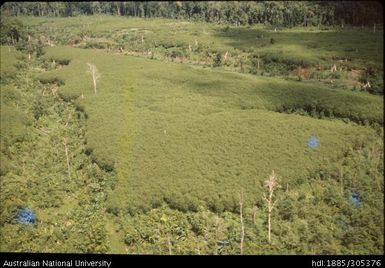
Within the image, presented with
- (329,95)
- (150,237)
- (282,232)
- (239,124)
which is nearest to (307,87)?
(329,95)

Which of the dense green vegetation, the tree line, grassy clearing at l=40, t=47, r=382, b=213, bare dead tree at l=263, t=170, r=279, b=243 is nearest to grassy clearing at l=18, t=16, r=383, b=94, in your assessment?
the dense green vegetation

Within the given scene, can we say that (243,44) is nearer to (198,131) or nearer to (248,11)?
(248,11)

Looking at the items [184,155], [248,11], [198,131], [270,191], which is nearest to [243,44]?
[248,11]

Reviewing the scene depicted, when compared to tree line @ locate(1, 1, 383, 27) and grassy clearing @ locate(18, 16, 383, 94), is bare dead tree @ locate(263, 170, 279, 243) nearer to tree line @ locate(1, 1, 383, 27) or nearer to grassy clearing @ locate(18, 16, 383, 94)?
grassy clearing @ locate(18, 16, 383, 94)

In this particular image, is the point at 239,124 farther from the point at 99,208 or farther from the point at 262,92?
the point at 99,208

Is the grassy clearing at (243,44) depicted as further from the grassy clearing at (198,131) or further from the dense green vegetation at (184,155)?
the grassy clearing at (198,131)
